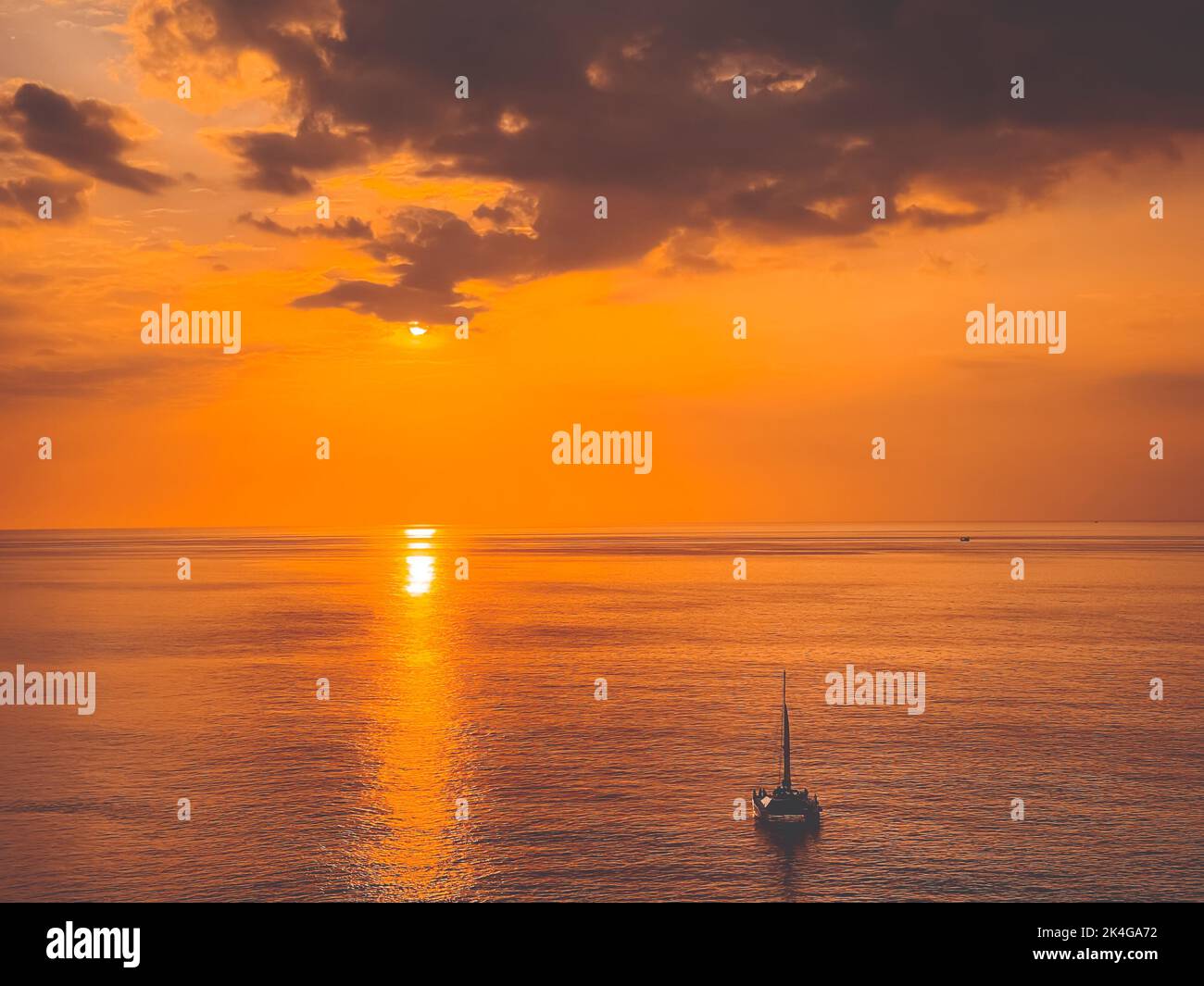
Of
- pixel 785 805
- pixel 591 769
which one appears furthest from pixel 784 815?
pixel 591 769

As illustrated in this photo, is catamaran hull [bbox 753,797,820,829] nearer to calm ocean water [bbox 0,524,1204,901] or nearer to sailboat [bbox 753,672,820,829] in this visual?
sailboat [bbox 753,672,820,829]

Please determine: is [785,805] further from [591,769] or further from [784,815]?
[591,769]

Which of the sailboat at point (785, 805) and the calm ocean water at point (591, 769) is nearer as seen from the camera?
the calm ocean water at point (591, 769)

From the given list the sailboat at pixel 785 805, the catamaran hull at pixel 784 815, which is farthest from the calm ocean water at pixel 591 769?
the sailboat at pixel 785 805

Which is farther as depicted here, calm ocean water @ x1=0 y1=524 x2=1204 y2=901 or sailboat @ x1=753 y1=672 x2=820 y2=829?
sailboat @ x1=753 y1=672 x2=820 y2=829

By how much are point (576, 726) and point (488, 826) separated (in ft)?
74.4

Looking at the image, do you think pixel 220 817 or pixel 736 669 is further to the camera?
pixel 736 669

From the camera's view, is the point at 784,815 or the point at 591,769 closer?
the point at 784,815

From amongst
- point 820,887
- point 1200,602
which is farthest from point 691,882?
point 1200,602

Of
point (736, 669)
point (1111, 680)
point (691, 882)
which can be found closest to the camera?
point (691, 882)

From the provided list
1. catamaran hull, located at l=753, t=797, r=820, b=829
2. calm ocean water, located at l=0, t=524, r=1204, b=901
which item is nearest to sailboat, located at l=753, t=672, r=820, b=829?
catamaran hull, located at l=753, t=797, r=820, b=829

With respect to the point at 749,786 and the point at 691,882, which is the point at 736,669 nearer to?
the point at 749,786

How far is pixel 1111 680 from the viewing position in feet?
305

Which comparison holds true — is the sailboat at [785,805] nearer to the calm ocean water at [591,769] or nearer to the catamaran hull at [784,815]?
the catamaran hull at [784,815]
